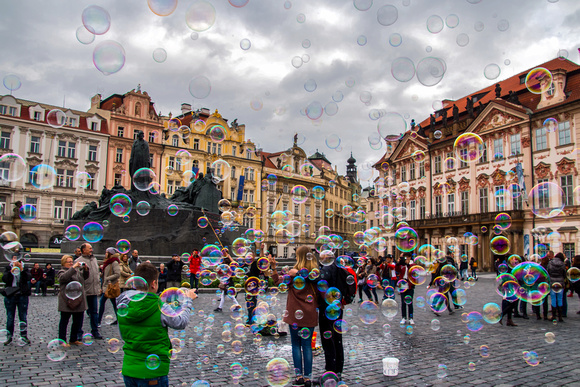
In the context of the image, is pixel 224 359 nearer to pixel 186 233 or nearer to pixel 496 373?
pixel 496 373

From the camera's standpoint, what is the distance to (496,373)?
546 cm

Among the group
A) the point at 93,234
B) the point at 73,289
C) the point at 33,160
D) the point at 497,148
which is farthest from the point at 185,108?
the point at 73,289

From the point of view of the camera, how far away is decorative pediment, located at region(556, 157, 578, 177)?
94.9 ft

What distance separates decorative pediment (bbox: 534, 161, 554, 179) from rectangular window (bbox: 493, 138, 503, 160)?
304cm

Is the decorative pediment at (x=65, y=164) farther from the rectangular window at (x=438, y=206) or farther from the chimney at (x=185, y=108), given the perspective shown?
the rectangular window at (x=438, y=206)

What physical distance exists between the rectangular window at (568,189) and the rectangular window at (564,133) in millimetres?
2285

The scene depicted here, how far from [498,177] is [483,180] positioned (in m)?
1.31

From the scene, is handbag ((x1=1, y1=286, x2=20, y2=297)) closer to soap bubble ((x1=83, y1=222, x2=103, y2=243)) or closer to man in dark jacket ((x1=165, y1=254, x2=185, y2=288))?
soap bubble ((x1=83, y1=222, x2=103, y2=243))

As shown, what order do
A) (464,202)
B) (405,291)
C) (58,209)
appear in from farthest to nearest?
(58,209), (464,202), (405,291)

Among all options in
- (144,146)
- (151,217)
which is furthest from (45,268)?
(144,146)

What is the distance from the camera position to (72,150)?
41.1 metres

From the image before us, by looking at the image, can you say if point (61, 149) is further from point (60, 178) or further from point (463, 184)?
point (463, 184)

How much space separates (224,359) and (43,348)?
8.78 ft

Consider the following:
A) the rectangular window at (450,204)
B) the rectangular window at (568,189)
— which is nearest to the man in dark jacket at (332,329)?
the rectangular window at (568,189)
